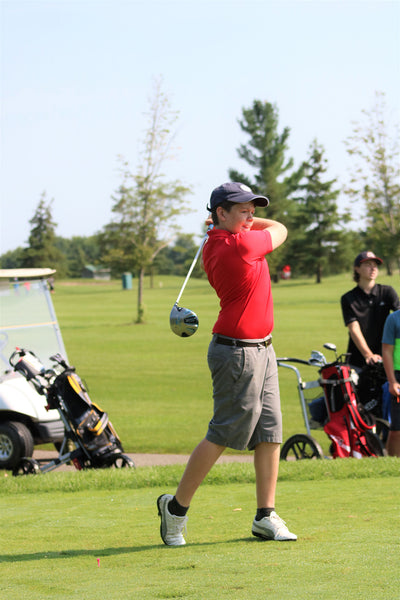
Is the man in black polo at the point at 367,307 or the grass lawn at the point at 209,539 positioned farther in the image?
the man in black polo at the point at 367,307

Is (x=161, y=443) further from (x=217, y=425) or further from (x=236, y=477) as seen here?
(x=217, y=425)

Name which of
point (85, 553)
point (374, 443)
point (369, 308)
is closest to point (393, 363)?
point (374, 443)

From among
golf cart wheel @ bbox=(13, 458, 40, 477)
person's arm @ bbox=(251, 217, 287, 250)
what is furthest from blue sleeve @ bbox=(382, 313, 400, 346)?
golf cart wheel @ bbox=(13, 458, 40, 477)

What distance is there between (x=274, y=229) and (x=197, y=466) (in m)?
1.25

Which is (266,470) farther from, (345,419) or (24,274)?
(24,274)

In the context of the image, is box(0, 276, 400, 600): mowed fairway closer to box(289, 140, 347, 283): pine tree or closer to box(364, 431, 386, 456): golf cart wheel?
box(364, 431, 386, 456): golf cart wheel

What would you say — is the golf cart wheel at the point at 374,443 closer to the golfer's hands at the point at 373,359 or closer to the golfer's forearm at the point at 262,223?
the golfer's hands at the point at 373,359

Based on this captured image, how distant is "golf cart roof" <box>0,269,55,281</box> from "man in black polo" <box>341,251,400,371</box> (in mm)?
3596

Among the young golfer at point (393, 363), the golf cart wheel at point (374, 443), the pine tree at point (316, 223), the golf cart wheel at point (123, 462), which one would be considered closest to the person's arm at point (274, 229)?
the young golfer at point (393, 363)

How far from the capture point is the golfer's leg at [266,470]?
413 centimetres

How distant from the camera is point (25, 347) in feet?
30.7

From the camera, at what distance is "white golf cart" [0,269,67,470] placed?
852 cm

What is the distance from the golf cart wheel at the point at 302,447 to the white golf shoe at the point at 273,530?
322 cm

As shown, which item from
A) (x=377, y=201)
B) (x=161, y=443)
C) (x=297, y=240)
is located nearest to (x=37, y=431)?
(x=161, y=443)
